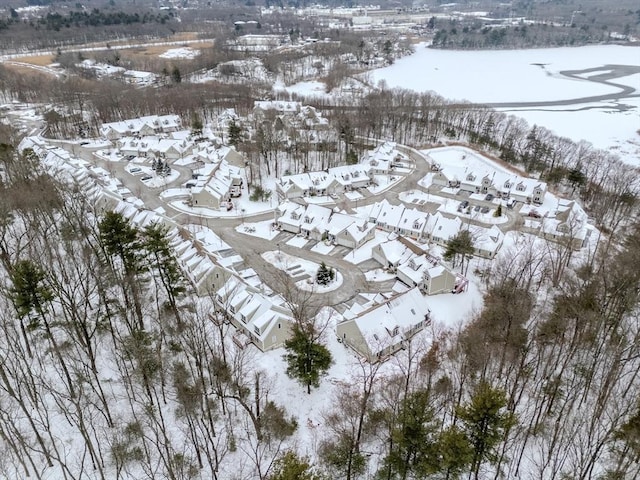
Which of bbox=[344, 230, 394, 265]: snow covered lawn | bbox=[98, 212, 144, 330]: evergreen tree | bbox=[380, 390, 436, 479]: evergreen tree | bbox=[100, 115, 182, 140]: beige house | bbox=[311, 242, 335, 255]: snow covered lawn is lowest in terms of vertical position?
bbox=[311, 242, 335, 255]: snow covered lawn

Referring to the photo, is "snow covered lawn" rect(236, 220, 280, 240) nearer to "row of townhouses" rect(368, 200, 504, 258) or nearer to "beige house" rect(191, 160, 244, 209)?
"beige house" rect(191, 160, 244, 209)

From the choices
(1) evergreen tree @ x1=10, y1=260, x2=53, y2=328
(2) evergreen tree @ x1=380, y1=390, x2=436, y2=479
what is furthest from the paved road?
(1) evergreen tree @ x1=10, y1=260, x2=53, y2=328

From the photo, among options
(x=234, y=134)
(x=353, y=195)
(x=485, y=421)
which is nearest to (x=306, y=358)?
(x=485, y=421)

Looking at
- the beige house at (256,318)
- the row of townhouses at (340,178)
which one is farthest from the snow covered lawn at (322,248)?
the row of townhouses at (340,178)

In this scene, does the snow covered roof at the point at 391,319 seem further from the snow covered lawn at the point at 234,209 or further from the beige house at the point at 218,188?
the beige house at the point at 218,188

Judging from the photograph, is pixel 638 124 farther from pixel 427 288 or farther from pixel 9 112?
pixel 9 112
